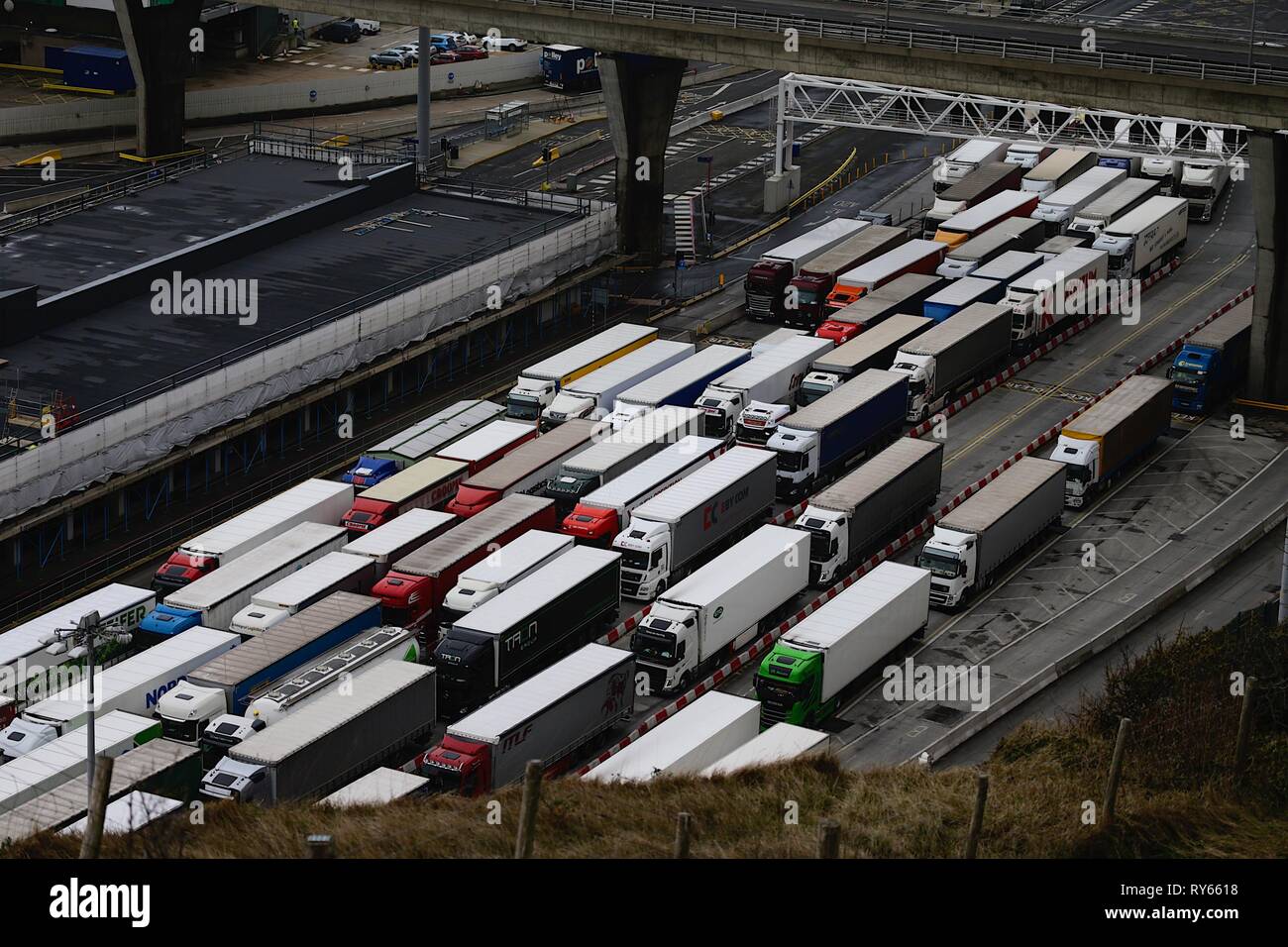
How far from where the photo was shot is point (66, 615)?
2442 inches

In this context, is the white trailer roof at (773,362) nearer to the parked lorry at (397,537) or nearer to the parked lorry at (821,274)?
the parked lorry at (821,274)

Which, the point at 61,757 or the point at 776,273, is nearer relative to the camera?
the point at 61,757

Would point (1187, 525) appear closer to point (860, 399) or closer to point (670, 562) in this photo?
point (860, 399)

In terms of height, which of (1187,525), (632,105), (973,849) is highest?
(632,105)

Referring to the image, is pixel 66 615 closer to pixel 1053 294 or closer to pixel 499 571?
pixel 499 571

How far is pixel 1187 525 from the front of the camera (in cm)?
7606

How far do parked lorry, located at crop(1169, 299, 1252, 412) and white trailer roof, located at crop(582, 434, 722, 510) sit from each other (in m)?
23.2

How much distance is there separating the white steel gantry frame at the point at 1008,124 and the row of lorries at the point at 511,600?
81.2ft

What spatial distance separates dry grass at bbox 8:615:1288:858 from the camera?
→ 1629 inches

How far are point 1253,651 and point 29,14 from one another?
108 meters

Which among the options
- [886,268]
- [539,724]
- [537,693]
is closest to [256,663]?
[537,693]

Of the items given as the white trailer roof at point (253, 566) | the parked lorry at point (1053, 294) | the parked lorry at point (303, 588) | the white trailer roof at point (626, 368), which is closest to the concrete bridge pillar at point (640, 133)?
the white trailer roof at point (626, 368)

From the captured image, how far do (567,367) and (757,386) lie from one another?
8.48 metres
